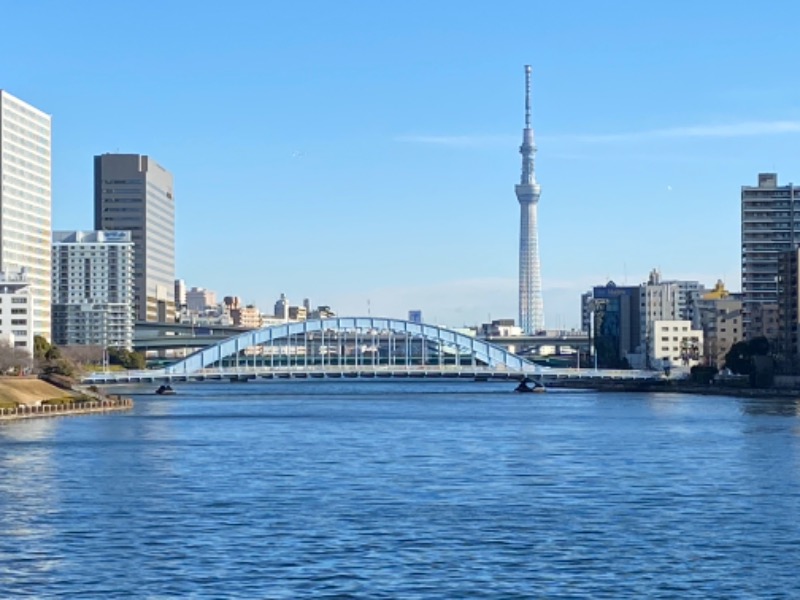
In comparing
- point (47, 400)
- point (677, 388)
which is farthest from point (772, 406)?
point (47, 400)

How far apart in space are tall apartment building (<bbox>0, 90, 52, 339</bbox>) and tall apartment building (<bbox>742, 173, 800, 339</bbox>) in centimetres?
6570

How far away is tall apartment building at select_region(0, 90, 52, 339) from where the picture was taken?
165 meters

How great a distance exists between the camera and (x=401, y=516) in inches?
1576

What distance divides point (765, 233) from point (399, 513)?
467 feet

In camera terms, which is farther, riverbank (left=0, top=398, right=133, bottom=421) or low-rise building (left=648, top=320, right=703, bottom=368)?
low-rise building (left=648, top=320, right=703, bottom=368)

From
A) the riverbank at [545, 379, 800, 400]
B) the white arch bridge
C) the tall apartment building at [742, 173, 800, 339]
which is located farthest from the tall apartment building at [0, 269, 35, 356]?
the tall apartment building at [742, 173, 800, 339]

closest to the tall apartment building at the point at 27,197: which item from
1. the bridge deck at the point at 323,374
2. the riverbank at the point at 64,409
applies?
the bridge deck at the point at 323,374

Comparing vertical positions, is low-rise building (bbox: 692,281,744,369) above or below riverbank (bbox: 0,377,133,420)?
above

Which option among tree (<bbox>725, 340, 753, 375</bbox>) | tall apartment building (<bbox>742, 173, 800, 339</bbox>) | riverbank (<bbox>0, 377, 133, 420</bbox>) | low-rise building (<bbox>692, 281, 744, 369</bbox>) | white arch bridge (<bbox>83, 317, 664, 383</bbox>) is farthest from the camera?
tall apartment building (<bbox>742, 173, 800, 339</bbox>)

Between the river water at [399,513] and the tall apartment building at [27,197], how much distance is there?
92.0 m

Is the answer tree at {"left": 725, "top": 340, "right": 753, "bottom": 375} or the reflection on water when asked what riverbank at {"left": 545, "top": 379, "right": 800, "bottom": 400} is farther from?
tree at {"left": 725, "top": 340, "right": 753, "bottom": 375}

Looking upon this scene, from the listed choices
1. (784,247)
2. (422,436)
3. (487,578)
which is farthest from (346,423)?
(784,247)

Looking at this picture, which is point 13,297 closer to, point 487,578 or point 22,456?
point 22,456

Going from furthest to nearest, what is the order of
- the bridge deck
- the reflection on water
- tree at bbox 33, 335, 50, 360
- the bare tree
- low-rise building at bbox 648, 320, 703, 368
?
low-rise building at bbox 648, 320, 703, 368
tree at bbox 33, 335, 50, 360
the bridge deck
the bare tree
the reflection on water
